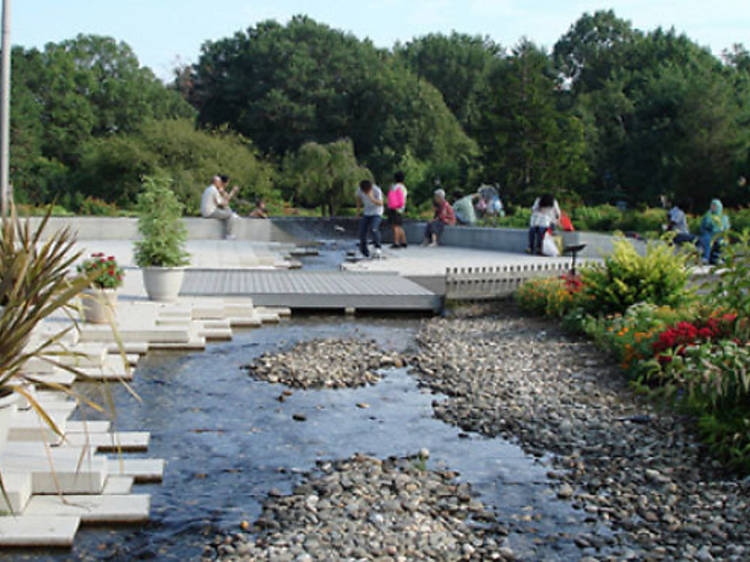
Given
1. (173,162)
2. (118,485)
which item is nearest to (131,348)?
(118,485)

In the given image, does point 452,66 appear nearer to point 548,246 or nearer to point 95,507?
point 548,246

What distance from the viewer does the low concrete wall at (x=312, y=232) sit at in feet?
66.1

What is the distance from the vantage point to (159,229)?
11086 mm

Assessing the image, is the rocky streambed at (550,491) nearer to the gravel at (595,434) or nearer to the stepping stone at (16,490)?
the gravel at (595,434)

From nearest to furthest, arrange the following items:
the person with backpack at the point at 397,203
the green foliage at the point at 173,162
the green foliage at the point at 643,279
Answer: the green foliage at the point at 643,279 → the person with backpack at the point at 397,203 → the green foliage at the point at 173,162

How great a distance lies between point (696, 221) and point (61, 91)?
37305 millimetres

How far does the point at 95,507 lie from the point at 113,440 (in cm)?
90

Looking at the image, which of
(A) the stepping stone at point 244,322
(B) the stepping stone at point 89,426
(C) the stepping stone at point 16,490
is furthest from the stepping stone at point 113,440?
(A) the stepping stone at point 244,322

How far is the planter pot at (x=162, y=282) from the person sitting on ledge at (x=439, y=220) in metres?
10.3

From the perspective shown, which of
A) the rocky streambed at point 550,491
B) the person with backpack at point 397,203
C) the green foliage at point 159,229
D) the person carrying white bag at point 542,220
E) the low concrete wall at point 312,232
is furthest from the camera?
the low concrete wall at point 312,232

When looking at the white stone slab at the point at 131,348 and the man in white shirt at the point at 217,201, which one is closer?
the white stone slab at the point at 131,348

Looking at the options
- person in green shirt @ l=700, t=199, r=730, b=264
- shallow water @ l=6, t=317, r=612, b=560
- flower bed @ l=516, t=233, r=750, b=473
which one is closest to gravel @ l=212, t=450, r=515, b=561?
shallow water @ l=6, t=317, r=612, b=560

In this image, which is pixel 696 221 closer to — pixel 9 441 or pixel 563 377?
pixel 563 377

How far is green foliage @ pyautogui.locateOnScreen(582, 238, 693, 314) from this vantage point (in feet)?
33.8
